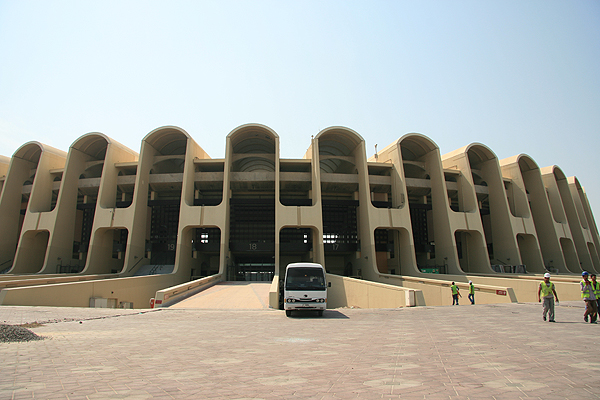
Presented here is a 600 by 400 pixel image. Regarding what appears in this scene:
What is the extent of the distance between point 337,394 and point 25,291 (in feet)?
55.9

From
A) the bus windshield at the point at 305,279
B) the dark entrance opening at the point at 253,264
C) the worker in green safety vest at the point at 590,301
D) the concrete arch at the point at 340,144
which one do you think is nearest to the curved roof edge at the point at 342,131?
the concrete arch at the point at 340,144

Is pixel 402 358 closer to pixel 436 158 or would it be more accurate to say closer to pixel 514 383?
pixel 514 383

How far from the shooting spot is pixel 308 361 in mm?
6113

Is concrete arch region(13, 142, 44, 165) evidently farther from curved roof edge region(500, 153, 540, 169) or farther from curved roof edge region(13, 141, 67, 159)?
curved roof edge region(500, 153, 540, 169)

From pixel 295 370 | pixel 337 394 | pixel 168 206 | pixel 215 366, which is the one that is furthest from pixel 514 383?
pixel 168 206

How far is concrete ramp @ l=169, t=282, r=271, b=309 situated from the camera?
59.6 feet

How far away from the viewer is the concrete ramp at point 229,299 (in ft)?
59.6

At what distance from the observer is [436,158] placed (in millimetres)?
35781

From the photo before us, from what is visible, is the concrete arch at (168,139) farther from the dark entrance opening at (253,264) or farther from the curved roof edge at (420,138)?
the curved roof edge at (420,138)

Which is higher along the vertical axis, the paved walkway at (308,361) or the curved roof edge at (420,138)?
the curved roof edge at (420,138)

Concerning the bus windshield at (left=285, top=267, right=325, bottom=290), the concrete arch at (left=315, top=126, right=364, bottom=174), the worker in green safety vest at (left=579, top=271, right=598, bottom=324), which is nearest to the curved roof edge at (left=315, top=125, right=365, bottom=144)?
the concrete arch at (left=315, top=126, right=364, bottom=174)

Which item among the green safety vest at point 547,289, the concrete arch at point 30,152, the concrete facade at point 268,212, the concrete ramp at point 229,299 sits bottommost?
the concrete ramp at point 229,299

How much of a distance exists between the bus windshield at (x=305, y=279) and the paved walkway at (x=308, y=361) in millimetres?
4217

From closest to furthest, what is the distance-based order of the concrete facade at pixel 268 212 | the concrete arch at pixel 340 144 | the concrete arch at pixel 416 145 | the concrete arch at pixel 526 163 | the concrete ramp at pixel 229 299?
the concrete ramp at pixel 229 299 → the concrete facade at pixel 268 212 → the concrete arch at pixel 340 144 → the concrete arch at pixel 416 145 → the concrete arch at pixel 526 163
